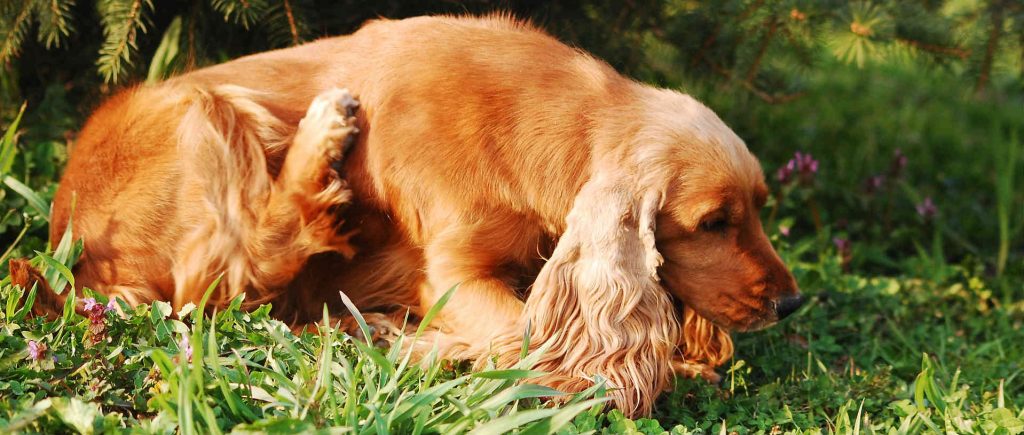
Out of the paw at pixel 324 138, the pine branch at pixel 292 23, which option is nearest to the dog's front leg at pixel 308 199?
the paw at pixel 324 138

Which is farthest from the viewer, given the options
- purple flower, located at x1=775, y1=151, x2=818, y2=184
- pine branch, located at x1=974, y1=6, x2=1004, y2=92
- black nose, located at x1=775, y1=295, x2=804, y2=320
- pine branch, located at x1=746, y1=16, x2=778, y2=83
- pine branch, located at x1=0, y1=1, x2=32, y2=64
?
purple flower, located at x1=775, y1=151, x2=818, y2=184

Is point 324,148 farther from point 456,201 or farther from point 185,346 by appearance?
point 185,346

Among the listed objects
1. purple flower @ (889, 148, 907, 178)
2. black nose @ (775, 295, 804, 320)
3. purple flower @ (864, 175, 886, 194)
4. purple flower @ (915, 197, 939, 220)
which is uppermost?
black nose @ (775, 295, 804, 320)

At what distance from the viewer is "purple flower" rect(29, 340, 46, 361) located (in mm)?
2459

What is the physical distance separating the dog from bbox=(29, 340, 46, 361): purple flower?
0.57 meters

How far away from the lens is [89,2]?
13.2 feet

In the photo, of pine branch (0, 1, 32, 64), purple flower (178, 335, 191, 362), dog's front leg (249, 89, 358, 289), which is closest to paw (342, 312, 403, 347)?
dog's front leg (249, 89, 358, 289)

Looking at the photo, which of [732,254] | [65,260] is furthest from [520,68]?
[65,260]

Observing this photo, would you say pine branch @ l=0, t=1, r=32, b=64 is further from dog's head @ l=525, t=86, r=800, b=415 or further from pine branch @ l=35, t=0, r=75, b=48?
dog's head @ l=525, t=86, r=800, b=415

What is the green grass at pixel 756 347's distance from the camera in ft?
7.77

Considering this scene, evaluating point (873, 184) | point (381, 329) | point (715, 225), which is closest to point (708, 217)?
point (715, 225)

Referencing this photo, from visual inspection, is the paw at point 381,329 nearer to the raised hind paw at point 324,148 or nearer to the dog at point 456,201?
the dog at point 456,201

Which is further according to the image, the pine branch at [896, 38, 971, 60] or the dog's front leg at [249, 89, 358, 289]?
the pine branch at [896, 38, 971, 60]

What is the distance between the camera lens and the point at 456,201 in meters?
2.95
